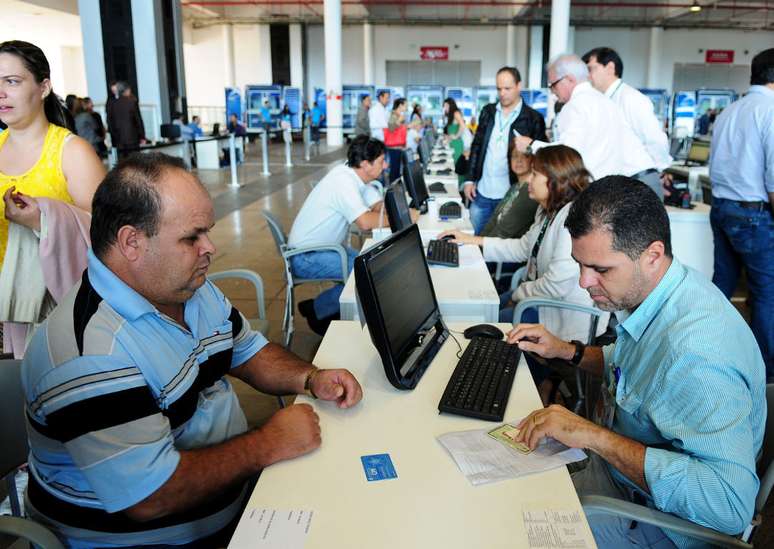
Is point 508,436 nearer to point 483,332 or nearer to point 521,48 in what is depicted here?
point 483,332

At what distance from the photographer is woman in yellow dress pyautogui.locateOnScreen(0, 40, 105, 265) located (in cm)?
189

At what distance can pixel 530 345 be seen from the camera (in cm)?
179

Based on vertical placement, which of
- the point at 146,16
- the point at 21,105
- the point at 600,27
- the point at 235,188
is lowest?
the point at 235,188

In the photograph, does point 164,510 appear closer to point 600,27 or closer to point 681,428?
point 681,428

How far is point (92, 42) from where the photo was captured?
11.2m

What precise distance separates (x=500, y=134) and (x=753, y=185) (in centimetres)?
198

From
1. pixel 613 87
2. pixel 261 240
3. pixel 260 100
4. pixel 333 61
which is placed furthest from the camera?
pixel 260 100

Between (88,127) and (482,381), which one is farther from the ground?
(88,127)

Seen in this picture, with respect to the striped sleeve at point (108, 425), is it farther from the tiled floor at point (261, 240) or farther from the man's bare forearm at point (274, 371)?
the tiled floor at point (261, 240)

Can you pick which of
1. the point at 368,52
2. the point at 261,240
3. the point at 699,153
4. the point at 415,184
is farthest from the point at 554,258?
the point at 368,52

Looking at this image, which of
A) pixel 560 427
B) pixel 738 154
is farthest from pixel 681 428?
pixel 738 154

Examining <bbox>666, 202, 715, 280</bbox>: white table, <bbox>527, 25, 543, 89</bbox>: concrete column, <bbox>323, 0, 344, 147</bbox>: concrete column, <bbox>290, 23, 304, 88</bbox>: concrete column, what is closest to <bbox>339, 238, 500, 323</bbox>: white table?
<bbox>666, 202, 715, 280</bbox>: white table

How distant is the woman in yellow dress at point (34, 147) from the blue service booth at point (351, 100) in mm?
16637

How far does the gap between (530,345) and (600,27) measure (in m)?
23.6
